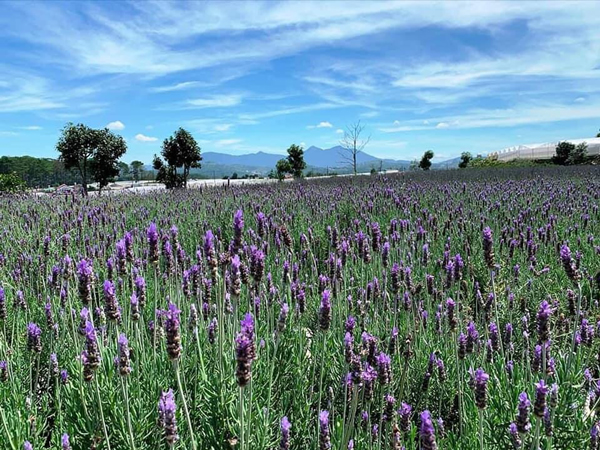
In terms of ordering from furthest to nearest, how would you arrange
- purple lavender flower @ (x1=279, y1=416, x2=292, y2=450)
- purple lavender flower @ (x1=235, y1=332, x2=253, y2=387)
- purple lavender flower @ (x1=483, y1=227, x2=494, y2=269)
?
purple lavender flower @ (x1=483, y1=227, x2=494, y2=269)
purple lavender flower @ (x1=279, y1=416, x2=292, y2=450)
purple lavender flower @ (x1=235, y1=332, x2=253, y2=387)

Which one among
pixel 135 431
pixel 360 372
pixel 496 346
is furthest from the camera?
pixel 496 346

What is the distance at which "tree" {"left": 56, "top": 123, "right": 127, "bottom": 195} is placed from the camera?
31.7 metres

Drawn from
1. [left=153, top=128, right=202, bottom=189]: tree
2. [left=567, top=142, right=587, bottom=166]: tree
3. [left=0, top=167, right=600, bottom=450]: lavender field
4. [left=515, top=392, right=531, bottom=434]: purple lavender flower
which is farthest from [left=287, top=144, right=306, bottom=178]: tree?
[left=515, top=392, right=531, bottom=434]: purple lavender flower

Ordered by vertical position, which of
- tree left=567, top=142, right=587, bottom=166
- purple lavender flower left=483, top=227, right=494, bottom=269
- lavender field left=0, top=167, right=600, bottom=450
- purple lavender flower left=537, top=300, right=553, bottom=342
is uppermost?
tree left=567, top=142, right=587, bottom=166

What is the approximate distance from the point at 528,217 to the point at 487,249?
405cm

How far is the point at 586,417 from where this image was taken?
2.02 metres

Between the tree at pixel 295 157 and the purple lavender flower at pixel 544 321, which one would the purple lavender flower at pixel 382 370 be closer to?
the purple lavender flower at pixel 544 321

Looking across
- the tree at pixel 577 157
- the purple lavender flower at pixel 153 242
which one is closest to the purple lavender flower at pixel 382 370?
the purple lavender flower at pixel 153 242

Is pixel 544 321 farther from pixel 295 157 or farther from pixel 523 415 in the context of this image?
pixel 295 157

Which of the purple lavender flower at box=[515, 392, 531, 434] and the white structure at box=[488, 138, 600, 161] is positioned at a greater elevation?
the white structure at box=[488, 138, 600, 161]

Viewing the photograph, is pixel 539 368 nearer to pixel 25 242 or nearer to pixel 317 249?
pixel 317 249

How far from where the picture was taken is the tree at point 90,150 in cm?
3166

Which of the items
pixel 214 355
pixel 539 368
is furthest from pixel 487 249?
pixel 214 355

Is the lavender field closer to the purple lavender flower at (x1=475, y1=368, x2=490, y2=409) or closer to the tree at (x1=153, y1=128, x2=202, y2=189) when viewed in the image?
the purple lavender flower at (x1=475, y1=368, x2=490, y2=409)
